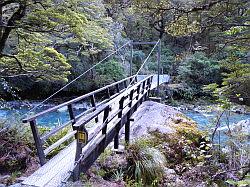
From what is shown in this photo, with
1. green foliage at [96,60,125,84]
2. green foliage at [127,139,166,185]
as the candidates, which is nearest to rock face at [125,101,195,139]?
green foliage at [127,139,166,185]

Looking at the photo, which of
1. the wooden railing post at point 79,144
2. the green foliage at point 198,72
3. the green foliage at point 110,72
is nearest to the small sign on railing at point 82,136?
the wooden railing post at point 79,144

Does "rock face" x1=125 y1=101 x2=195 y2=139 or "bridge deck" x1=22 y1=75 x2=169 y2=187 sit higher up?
Result: "bridge deck" x1=22 y1=75 x2=169 y2=187

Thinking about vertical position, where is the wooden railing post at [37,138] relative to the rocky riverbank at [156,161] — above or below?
above

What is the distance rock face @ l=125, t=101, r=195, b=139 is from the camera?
5270 millimetres

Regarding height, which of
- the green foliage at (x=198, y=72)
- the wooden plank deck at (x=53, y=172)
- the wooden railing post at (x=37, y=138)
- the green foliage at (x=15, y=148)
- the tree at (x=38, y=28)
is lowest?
the green foliage at (x=198, y=72)

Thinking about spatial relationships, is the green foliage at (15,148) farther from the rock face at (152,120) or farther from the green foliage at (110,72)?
the green foliage at (110,72)

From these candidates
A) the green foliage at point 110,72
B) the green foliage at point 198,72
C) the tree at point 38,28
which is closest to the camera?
the tree at point 38,28

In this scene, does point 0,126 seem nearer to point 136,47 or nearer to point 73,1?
point 73,1

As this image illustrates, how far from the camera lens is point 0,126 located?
441 cm

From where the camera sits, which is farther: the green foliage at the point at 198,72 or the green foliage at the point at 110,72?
the green foliage at the point at 198,72

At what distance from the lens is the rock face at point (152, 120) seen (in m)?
5.27

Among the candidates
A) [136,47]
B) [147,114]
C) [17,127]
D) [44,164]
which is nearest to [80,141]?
[44,164]

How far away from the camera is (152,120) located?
5930 millimetres

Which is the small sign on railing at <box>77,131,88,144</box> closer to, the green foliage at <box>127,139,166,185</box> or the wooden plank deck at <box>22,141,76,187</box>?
the wooden plank deck at <box>22,141,76,187</box>
